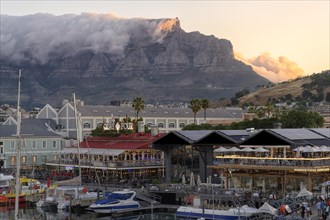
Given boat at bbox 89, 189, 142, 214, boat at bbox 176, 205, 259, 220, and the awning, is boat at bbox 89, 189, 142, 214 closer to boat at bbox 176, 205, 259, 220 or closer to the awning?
boat at bbox 176, 205, 259, 220

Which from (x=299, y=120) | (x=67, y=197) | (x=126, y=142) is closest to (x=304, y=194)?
(x=67, y=197)

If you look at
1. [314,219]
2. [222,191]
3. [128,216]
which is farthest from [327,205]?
[128,216]

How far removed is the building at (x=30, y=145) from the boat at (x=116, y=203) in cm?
4072

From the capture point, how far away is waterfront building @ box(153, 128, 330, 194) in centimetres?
6355

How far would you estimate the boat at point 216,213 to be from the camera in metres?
57.2

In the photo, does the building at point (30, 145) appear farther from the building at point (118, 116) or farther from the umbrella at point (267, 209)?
the umbrella at point (267, 209)

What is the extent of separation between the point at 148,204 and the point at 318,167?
19.8m

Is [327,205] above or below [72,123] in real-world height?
below

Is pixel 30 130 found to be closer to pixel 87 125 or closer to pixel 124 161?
pixel 87 125

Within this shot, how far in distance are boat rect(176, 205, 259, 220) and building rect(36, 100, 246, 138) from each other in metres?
66.2

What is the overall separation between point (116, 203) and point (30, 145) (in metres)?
49.1

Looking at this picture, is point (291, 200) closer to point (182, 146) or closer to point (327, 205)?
point (327, 205)

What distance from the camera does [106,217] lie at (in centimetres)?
6656

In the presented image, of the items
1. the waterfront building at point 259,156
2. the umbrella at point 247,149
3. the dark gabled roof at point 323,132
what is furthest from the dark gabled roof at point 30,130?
the dark gabled roof at point 323,132
